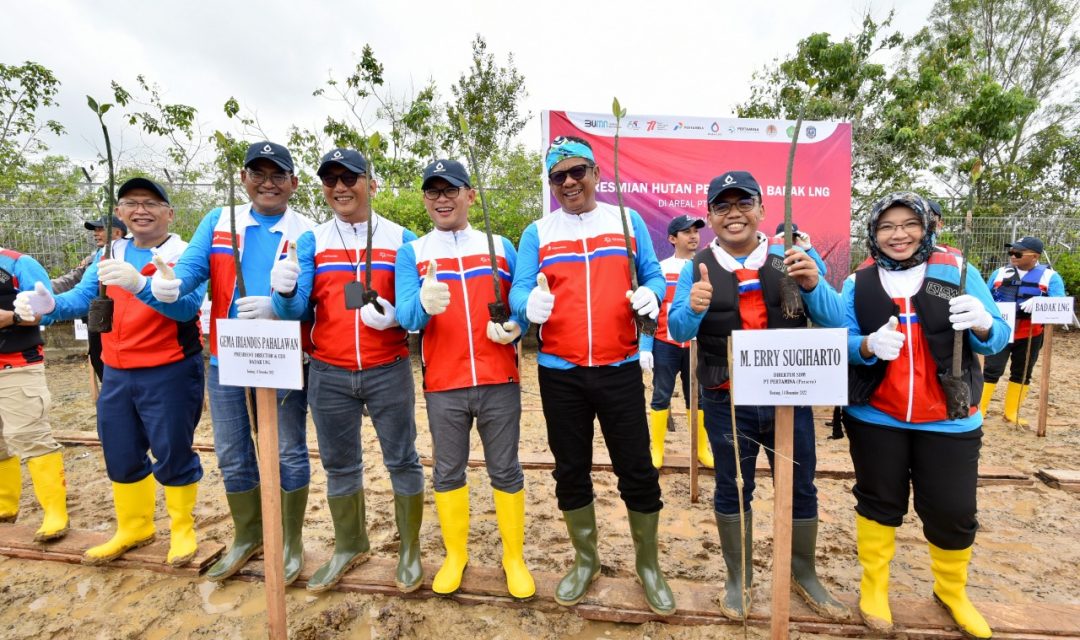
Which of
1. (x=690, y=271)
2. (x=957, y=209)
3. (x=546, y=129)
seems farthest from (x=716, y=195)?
(x=957, y=209)

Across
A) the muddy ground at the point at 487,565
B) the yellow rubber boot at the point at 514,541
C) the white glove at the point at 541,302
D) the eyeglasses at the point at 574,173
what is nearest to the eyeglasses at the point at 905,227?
the eyeglasses at the point at 574,173

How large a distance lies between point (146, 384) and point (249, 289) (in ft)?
2.78

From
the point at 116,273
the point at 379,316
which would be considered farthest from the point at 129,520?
the point at 379,316

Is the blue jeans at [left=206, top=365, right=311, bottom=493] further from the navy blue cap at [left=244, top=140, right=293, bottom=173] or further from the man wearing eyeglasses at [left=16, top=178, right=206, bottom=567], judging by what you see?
the navy blue cap at [left=244, top=140, right=293, bottom=173]

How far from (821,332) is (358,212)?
2305mm

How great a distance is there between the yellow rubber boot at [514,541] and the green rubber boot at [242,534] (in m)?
1.46

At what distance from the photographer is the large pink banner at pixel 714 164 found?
5.86 metres

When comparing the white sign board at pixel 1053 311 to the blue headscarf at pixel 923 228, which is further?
the white sign board at pixel 1053 311

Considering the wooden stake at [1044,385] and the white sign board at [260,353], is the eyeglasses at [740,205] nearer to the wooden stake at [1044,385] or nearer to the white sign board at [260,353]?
the white sign board at [260,353]

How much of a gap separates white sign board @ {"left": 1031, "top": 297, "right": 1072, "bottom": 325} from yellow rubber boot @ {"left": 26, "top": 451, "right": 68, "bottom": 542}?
9084 millimetres

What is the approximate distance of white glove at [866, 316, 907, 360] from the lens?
2.06 m

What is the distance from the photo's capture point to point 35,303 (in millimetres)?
3078

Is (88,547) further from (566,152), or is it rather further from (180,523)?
(566,152)

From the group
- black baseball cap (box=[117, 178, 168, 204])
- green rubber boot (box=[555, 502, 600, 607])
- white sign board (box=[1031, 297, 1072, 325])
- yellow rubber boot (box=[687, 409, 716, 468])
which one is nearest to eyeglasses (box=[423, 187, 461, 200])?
black baseball cap (box=[117, 178, 168, 204])
